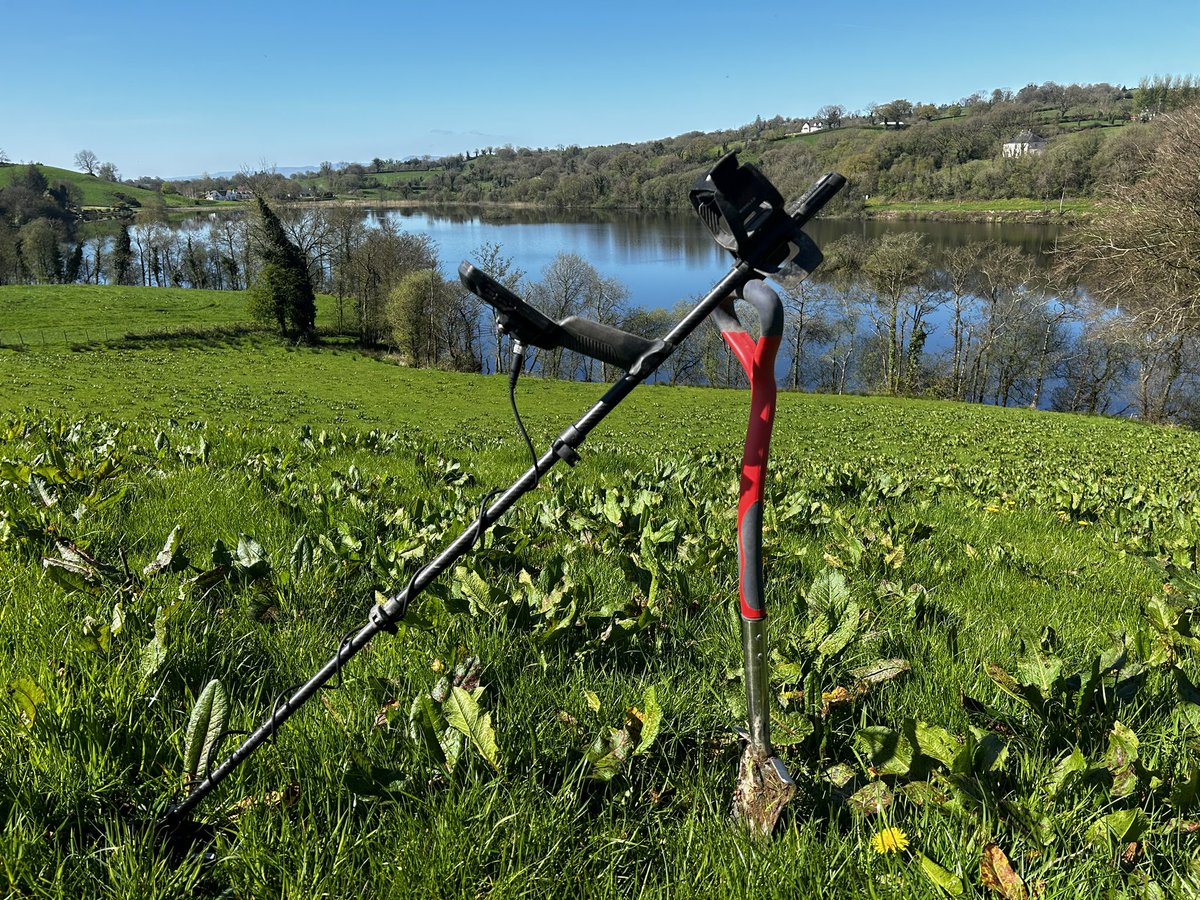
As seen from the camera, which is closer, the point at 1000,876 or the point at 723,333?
the point at 1000,876

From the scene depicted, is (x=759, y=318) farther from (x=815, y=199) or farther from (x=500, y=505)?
(x=500, y=505)

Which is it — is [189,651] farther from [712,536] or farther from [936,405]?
[936,405]

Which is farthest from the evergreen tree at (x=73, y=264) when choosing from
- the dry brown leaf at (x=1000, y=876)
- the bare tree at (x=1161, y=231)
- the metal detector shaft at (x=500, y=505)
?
the dry brown leaf at (x=1000, y=876)

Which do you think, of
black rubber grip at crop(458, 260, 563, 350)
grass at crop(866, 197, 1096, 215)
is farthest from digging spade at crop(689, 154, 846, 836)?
grass at crop(866, 197, 1096, 215)

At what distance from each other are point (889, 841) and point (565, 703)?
1058 mm

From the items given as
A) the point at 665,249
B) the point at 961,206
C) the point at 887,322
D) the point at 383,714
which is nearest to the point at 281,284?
the point at 887,322

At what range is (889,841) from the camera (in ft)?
5.29

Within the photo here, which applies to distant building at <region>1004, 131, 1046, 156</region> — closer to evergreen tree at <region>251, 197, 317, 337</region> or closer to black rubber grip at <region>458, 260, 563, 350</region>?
evergreen tree at <region>251, 197, 317, 337</region>

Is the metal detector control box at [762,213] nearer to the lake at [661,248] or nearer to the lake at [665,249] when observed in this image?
the lake at [665,249]

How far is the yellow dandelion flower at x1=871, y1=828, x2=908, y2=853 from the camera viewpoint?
63.1 inches

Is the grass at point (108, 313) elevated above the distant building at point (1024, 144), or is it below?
below

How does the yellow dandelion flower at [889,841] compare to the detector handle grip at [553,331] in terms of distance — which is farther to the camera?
the yellow dandelion flower at [889,841]

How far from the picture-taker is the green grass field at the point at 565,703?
1589mm

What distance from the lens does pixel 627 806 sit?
187 centimetres
